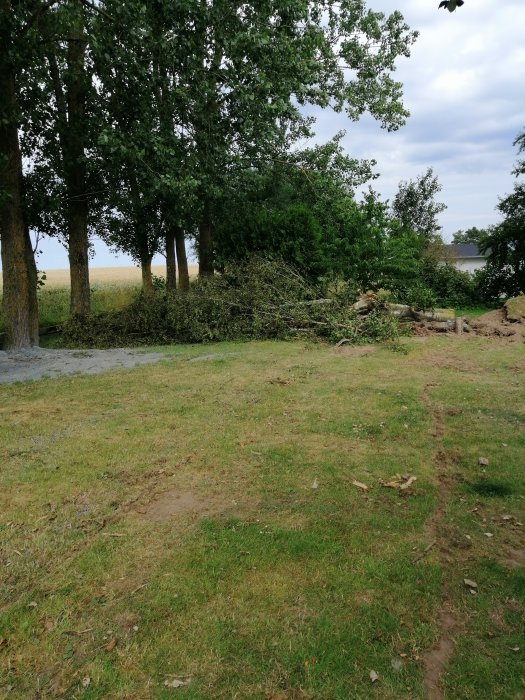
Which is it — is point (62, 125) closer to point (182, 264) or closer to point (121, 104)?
point (121, 104)

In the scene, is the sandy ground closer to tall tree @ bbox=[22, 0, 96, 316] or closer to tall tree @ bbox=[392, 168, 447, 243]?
tall tree @ bbox=[22, 0, 96, 316]

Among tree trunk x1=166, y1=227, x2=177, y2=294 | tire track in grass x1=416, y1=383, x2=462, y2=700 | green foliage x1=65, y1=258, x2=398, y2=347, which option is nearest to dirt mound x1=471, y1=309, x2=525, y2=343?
green foliage x1=65, y1=258, x2=398, y2=347

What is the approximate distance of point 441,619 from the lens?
2.56 m

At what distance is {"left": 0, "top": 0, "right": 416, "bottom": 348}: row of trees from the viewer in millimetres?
9664

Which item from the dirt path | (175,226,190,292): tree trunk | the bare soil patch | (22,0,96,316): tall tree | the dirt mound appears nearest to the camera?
the dirt path

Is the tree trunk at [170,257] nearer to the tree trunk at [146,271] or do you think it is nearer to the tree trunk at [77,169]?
the tree trunk at [146,271]

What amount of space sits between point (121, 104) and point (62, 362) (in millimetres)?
5974

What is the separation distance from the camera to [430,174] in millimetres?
32344

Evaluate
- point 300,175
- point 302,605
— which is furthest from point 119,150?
point 302,605

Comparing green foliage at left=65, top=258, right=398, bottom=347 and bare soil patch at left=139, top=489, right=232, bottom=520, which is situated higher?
green foliage at left=65, top=258, right=398, bottom=347

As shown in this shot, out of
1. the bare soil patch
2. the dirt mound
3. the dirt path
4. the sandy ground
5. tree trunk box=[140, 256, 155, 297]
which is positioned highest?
tree trunk box=[140, 256, 155, 297]

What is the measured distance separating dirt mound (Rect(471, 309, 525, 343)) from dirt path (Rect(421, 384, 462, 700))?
840 centimetres

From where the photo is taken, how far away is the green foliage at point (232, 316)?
40.0ft

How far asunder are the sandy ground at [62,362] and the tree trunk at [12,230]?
654 mm
